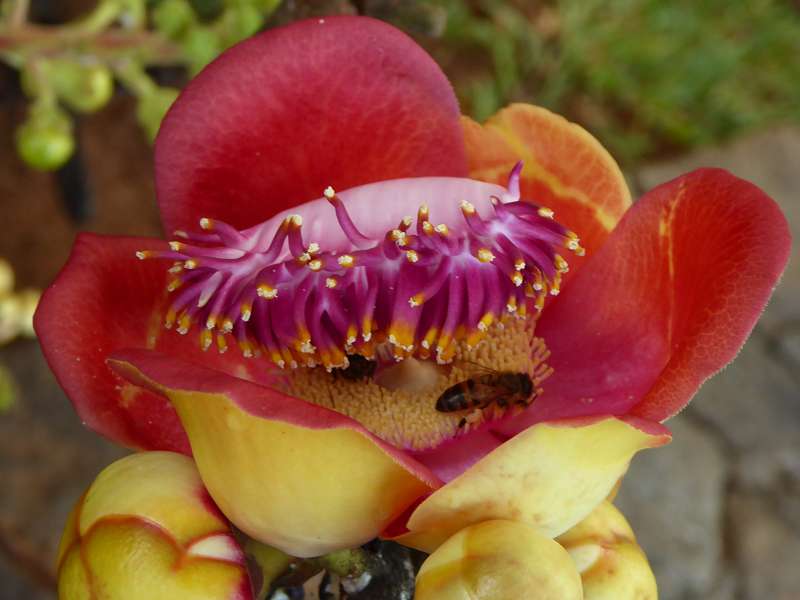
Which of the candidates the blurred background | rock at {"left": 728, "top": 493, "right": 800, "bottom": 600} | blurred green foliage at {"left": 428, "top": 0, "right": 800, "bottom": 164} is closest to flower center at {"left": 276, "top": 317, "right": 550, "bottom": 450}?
the blurred background

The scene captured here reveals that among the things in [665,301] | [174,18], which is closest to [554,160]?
[665,301]

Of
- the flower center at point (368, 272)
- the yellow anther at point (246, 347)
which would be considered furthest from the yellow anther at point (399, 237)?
the yellow anther at point (246, 347)

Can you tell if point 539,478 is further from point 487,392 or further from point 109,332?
point 109,332

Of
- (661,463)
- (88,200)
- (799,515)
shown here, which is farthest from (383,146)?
(799,515)

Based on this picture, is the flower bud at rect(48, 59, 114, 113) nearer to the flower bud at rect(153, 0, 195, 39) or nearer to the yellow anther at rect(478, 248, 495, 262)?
the flower bud at rect(153, 0, 195, 39)

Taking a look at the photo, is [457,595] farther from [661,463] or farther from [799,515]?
[799,515]
